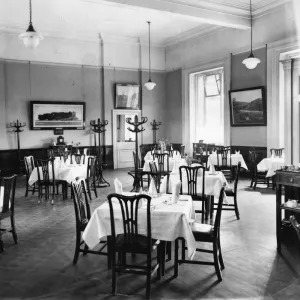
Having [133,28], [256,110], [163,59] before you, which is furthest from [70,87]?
[256,110]

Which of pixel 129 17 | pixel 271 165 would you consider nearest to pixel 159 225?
pixel 271 165

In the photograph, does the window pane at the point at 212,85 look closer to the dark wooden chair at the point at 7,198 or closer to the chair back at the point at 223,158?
the chair back at the point at 223,158

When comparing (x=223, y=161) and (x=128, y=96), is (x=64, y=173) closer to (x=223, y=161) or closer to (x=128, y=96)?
(x=223, y=161)

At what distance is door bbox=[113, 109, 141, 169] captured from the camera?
14.0 meters

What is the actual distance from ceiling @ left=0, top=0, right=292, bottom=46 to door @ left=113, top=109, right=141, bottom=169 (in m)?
2.77

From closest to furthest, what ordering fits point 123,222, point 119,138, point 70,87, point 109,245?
1. point 123,222
2. point 109,245
3. point 70,87
4. point 119,138

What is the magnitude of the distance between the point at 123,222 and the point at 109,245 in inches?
20.8

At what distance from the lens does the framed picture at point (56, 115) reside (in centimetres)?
1266

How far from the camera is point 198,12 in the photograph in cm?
951

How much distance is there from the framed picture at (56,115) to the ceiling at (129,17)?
2.37 m

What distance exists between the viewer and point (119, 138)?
571 inches

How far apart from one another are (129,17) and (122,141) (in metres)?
4.82

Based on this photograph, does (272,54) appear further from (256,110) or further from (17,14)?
(17,14)

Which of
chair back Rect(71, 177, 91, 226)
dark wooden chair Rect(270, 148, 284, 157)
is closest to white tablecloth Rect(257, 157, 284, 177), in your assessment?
dark wooden chair Rect(270, 148, 284, 157)
